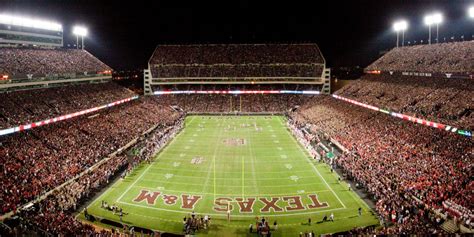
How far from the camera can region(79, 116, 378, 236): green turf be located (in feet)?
71.2

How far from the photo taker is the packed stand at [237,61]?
7600cm

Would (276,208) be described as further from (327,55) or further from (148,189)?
(327,55)

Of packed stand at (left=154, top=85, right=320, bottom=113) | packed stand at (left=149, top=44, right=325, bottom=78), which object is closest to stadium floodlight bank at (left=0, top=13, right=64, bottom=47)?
packed stand at (left=154, top=85, right=320, bottom=113)

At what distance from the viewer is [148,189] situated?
2706 centimetres

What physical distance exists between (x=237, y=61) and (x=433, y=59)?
139 feet

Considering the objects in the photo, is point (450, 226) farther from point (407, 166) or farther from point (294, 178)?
point (294, 178)

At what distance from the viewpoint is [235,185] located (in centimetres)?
2805

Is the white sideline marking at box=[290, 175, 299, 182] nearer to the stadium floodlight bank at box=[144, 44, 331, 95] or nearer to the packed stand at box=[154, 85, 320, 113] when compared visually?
the packed stand at box=[154, 85, 320, 113]

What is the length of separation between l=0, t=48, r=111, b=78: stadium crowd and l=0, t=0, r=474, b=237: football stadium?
0.23m

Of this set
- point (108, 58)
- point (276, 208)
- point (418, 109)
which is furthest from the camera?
point (108, 58)

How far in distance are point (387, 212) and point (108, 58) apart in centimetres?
7554

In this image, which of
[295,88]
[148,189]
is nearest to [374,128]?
[148,189]

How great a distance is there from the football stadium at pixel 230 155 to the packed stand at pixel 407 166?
125 millimetres

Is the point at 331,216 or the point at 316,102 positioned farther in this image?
the point at 316,102
